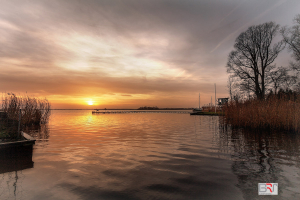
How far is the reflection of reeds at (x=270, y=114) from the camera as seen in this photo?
15.6 meters

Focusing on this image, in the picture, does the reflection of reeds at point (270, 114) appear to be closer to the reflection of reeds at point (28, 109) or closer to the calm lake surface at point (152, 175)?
the calm lake surface at point (152, 175)

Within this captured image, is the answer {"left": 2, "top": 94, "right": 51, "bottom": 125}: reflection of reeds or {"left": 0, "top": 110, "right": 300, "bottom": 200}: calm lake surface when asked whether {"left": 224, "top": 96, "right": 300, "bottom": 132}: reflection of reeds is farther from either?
{"left": 2, "top": 94, "right": 51, "bottom": 125}: reflection of reeds

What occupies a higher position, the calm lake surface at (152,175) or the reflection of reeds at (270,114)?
the reflection of reeds at (270,114)

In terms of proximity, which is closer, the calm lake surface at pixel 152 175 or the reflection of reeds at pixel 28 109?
the calm lake surface at pixel 152 175

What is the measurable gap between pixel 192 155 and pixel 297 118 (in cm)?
1265

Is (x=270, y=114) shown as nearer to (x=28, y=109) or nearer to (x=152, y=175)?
(x=152, y=175)

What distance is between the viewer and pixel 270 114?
16.9 meters

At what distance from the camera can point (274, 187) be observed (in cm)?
496

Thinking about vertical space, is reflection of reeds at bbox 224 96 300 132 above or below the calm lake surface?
above

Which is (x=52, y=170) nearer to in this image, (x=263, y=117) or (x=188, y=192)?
(x=188, y=192)

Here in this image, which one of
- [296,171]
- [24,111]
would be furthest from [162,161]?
[24,111]

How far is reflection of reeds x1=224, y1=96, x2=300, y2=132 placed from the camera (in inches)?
614

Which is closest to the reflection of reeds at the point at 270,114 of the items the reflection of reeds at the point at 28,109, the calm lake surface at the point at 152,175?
the calm lake surface at the point at 152,175

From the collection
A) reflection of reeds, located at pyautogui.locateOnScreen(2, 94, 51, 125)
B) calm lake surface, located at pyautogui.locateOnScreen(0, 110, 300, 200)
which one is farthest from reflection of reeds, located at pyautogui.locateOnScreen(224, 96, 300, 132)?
reflection of reeds, located at pyautogui.locateOnScreen(2, 94, 51, 125)
